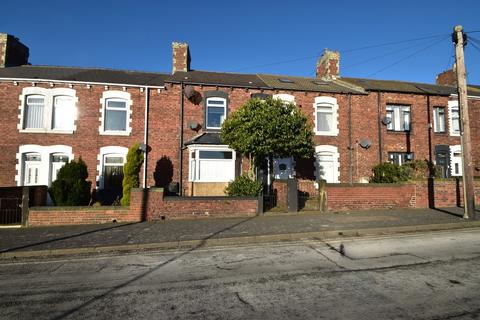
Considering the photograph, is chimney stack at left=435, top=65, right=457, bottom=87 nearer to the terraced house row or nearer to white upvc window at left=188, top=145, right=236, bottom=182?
the terraced house row

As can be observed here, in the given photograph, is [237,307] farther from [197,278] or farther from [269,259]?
[269,259]

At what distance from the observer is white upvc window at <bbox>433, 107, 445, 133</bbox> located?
20355 mm

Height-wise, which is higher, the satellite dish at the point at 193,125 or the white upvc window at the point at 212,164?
the satellite dish at the point at 193,125

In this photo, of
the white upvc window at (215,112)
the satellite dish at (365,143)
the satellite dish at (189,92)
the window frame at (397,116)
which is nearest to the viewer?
the satellite dish at (189,92)

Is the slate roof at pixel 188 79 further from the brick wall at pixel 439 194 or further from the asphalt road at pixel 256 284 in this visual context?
the asphalt road at pixel 256 284

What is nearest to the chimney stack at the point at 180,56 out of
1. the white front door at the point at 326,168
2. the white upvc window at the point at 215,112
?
the white upvc window at the point at 215,112

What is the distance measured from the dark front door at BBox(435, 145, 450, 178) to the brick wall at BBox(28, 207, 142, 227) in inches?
727

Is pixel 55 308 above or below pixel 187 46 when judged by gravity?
below

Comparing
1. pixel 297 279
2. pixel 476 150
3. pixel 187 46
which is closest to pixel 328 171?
pixel 476 150

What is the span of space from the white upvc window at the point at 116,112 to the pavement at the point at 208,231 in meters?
7.45

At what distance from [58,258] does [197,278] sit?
395 cm

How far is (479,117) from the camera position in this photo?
2089 cm

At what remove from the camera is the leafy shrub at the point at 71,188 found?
12336 mm

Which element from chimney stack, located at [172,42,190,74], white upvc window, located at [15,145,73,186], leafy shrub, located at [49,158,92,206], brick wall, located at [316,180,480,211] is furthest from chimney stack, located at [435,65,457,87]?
white upvc window, located at [15,145,73,186]
